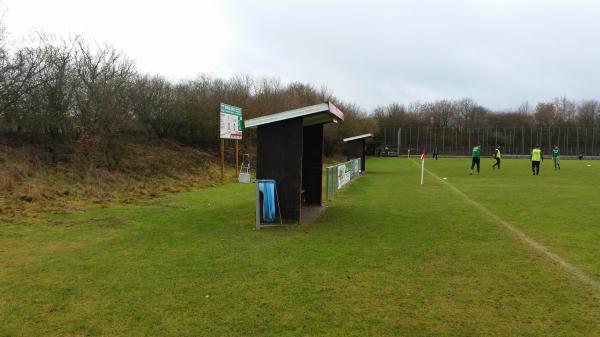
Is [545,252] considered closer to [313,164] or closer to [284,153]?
[284,153]

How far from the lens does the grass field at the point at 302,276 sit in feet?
13.4

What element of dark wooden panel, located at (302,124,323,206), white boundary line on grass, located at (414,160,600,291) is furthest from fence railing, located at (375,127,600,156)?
white boundary line on grass, located at (414,160,600,291)

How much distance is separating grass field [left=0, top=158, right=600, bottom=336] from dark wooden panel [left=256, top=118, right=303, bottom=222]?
2.46 feet

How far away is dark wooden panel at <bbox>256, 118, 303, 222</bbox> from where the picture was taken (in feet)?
30.5

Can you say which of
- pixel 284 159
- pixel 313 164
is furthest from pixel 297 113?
pixel 313 164

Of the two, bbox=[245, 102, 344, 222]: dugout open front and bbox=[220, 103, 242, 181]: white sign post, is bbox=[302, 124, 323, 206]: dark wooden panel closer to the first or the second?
bbox=[245, 102, 344, 222]: dugout open front

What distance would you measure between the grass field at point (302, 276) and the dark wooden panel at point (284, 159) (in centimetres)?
75

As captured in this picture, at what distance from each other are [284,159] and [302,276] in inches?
163

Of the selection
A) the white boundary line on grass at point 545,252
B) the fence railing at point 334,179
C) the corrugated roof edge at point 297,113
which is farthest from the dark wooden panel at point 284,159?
the white boundary line on grass at point 545,252

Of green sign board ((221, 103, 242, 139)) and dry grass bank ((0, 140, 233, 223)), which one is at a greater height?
green sign board ((221, 103, 242, 139))

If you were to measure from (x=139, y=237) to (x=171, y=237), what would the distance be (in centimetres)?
60

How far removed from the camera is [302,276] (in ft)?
18.2

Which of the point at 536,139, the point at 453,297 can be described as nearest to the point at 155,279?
the point at 453,297

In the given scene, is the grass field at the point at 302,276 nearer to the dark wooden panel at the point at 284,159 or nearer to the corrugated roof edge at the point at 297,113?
the dark wooden panel at the point at 284,159
